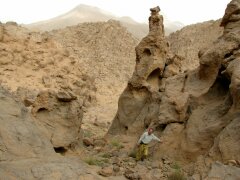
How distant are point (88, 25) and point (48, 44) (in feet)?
58.4

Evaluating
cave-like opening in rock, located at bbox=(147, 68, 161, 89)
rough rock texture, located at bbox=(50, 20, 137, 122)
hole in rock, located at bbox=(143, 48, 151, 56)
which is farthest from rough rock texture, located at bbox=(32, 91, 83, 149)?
rough rock texture, located at bbox=(50, 20, 137, 122)

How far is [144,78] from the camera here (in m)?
17.2

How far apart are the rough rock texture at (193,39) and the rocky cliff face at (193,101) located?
29.0 meters

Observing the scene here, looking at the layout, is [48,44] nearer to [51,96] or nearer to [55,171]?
[51,96]

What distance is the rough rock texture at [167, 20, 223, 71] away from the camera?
47312 millimetres

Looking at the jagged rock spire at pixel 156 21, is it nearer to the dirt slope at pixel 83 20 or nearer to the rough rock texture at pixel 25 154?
the rough rock texture at pixel 25 154

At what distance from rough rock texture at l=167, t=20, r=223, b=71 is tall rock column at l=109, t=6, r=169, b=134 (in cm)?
2841

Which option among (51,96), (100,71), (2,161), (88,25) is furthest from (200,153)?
(88,25)

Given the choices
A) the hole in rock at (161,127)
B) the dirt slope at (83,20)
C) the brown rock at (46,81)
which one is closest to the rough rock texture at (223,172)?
the hole in rock at (161,127)

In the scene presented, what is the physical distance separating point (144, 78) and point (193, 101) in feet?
13.6

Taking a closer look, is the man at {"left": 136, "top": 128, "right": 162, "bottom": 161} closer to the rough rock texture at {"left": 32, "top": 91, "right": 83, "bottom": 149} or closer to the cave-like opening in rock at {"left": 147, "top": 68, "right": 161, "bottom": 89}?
the rough rock texture at {"left": 32, "top": 91, "right": 83, "bottom": 149}

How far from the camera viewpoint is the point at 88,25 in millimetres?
49875

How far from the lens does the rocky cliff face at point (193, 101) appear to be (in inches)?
432

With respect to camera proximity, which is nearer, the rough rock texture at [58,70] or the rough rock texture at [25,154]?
the rough rock texture at [25,154]
